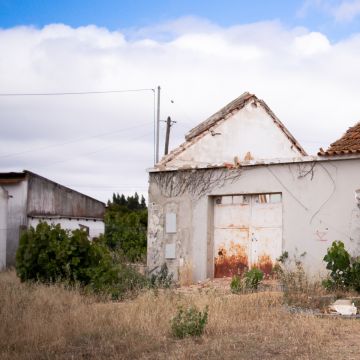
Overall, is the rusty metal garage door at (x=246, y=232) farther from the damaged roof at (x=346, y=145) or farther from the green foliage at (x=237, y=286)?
the green foliage at (x=237, y=286)

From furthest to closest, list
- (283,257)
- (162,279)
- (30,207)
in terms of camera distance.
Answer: (30,207)
(162,279)
(283,257)

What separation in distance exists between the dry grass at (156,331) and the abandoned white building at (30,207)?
46.9 ft

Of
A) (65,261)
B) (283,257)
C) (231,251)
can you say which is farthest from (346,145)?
(65,261)

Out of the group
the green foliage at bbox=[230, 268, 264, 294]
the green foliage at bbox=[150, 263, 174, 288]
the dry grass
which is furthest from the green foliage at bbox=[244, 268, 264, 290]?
the dry grass

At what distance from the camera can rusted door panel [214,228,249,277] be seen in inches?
742

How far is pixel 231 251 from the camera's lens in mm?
19125

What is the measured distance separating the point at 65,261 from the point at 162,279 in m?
3.26

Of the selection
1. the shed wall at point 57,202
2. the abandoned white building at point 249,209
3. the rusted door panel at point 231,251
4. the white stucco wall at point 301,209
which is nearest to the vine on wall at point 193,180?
the abandoned white building at point 249,209

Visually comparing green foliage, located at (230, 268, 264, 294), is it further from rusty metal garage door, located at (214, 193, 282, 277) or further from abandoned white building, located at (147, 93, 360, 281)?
rusty metal garage door, located at (214, 193, 282, 277)

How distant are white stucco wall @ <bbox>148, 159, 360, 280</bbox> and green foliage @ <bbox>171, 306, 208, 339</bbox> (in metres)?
7.70

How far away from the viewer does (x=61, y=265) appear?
15.7 meters

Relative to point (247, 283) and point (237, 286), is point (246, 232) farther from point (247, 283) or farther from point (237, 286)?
point (237, 286)

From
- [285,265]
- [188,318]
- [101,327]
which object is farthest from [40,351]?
[285,265]

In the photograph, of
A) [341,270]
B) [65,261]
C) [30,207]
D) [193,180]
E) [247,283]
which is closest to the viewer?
[341,270]
